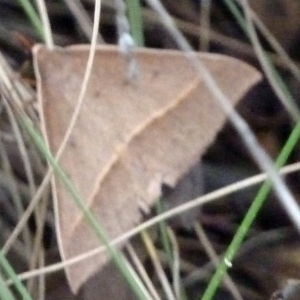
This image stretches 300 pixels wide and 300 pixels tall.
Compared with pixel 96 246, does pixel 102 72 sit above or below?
above

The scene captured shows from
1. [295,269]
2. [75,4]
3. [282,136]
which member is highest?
[75,4]

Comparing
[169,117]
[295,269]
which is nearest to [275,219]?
[295,269]

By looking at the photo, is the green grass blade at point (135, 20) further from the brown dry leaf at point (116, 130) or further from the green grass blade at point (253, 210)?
the green grass blade at point (253, 210)

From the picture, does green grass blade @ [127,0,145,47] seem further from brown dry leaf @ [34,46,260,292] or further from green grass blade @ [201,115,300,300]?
green grass blade @ [201,115,300,300]

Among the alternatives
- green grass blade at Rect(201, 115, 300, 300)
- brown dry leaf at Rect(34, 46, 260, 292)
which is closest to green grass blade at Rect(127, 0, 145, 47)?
brown dry leaf at Rect(34, 46, 260, 292)

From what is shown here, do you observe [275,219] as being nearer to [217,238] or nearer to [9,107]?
[217,238]

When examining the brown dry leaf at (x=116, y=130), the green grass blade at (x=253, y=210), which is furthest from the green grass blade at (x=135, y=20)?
the green grass blade at (x=253, y=210)

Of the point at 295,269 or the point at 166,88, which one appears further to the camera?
the point at 295,269

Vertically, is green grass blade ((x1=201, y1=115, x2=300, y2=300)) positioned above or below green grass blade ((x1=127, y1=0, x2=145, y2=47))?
below
